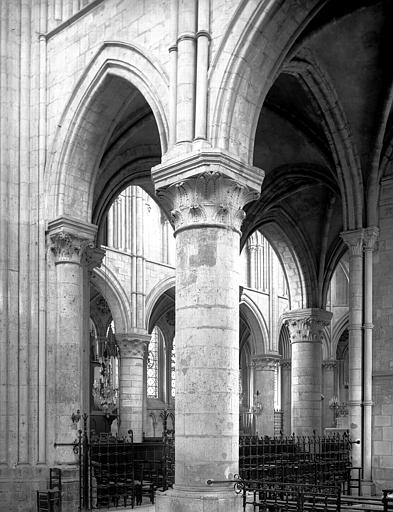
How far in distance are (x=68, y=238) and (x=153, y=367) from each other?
68.5 ft

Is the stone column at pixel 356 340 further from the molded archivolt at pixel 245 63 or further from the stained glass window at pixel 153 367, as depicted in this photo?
the stained glass window at pixel 153 367

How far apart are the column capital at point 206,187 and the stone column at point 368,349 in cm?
577

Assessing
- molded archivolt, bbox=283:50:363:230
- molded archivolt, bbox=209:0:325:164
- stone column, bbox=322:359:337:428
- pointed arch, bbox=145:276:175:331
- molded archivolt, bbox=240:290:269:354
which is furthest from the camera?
stone column, bbox=322:359:337:428

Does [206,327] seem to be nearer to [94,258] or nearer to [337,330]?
[94,258]

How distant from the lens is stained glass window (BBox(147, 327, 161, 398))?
33.0 metres

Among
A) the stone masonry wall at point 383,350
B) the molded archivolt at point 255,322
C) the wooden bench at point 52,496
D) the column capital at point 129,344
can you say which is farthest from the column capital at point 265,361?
the wooden bench at point 52,496

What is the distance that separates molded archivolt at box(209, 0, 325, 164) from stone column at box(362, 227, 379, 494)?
18.6 feet

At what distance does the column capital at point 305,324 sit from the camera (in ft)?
74.3

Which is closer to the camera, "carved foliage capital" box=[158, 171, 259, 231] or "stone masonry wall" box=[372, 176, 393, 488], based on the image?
"carved foliage capital" box=[158, 171, 259, 231]

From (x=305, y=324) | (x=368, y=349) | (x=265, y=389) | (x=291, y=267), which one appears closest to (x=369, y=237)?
(x=368, y=349)

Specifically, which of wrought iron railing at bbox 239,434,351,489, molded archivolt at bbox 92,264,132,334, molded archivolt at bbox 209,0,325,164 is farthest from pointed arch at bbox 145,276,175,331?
molded archivolt at bbox 209,0,325,164

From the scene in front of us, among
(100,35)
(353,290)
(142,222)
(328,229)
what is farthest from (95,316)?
(100,35)

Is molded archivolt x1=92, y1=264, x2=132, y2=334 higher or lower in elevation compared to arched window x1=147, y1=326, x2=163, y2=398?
higher

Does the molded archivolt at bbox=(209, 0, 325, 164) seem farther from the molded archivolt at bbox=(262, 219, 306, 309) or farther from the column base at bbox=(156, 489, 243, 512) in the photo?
the molded archivolt at bbox=(262, 219, 306, 309)
